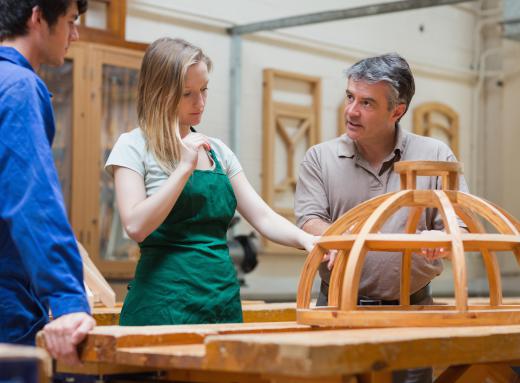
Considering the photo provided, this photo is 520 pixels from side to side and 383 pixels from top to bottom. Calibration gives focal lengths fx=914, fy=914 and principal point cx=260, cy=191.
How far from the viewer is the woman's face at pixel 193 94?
2633mm

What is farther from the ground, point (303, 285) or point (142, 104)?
point (142, 104)

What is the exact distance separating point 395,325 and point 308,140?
21.9 ft

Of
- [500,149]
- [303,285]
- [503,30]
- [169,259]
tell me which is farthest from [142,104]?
[500,149]

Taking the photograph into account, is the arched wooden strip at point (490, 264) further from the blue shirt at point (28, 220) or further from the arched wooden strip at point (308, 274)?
the blue shirt at point (28, 220)

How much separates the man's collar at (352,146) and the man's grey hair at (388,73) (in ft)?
0.41

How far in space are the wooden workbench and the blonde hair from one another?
59 cm

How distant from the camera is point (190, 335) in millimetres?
2068

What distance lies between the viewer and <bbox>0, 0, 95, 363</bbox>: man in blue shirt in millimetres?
1905

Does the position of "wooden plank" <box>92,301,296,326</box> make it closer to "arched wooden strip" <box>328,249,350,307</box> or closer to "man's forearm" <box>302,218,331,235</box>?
"man's forearm" <box>302,218,331,235</box>

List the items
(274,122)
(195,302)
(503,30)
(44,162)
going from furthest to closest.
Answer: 1. (274,122)
2. (503,30)
3. (195,302)
4. (44,162)

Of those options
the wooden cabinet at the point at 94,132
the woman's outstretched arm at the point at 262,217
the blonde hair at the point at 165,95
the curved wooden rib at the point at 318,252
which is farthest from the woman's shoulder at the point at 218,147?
the wooden cabinet at the point at 94,132

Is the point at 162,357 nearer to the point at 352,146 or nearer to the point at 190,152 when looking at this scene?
the point at 190,152

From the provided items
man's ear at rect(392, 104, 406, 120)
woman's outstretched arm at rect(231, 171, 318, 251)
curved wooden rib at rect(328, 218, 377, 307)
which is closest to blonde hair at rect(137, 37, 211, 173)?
woman's outstretched arm at rect(231, 171, 318, 251)

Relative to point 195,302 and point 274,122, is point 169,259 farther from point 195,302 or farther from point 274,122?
point 274,122
